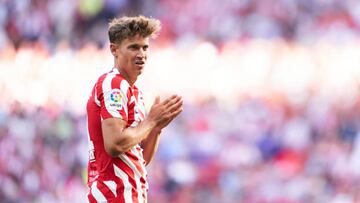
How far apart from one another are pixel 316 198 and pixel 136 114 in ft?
17.2

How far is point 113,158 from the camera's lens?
15.7 feet

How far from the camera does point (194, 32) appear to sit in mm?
11945

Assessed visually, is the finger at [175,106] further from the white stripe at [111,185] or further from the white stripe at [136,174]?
the white stripe at [111,185]

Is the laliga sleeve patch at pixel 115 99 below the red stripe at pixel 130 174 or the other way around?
the other way around

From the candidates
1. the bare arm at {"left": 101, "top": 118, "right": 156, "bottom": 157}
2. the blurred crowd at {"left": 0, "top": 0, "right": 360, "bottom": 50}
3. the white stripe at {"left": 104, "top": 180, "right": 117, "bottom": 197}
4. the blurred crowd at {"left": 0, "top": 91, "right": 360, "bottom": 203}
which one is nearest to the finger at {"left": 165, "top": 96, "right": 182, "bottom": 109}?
the bare arm at {"left": 101, "top": 118, "right": 156, "bottom": 157}

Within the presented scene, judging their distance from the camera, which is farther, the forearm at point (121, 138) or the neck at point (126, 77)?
the neck at point (126, 77)

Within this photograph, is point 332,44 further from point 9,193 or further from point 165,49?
point 9,193

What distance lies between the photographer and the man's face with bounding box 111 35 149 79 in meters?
4.86

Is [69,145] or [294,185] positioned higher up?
[69,145]

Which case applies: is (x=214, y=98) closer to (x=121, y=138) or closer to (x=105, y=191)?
(x=105, y=191)

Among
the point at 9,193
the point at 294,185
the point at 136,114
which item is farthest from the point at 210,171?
the point at 136,114

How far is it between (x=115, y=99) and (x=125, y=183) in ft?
1.48

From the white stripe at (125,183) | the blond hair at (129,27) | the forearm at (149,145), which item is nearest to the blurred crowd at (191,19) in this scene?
the forearm at (149,145)

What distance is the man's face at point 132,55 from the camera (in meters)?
4.86
